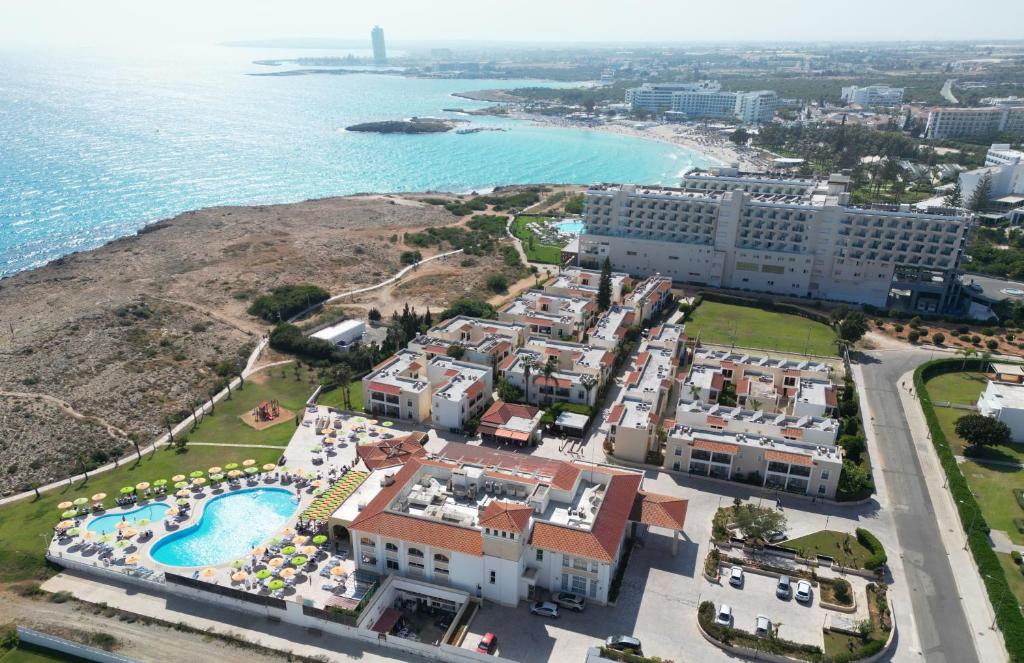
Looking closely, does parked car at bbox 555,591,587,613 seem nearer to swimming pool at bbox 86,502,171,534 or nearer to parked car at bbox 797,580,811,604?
parked car at bbox 797,580,811,604

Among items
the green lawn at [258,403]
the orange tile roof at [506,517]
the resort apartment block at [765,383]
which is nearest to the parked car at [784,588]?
the orange tile roof at [506,517]

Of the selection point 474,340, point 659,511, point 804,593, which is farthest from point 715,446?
point 474,340

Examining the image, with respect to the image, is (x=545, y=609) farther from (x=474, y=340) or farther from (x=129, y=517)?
(x=474, y=340)

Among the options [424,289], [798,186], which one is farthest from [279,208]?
[798,186]

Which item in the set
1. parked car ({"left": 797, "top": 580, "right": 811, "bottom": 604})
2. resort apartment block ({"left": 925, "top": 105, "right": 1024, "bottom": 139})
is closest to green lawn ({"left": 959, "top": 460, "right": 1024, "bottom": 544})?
parked car ({"left": 797, "top": 580, "right": 811, "bottom": 604})

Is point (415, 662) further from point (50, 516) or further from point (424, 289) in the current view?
point (424, 289)
